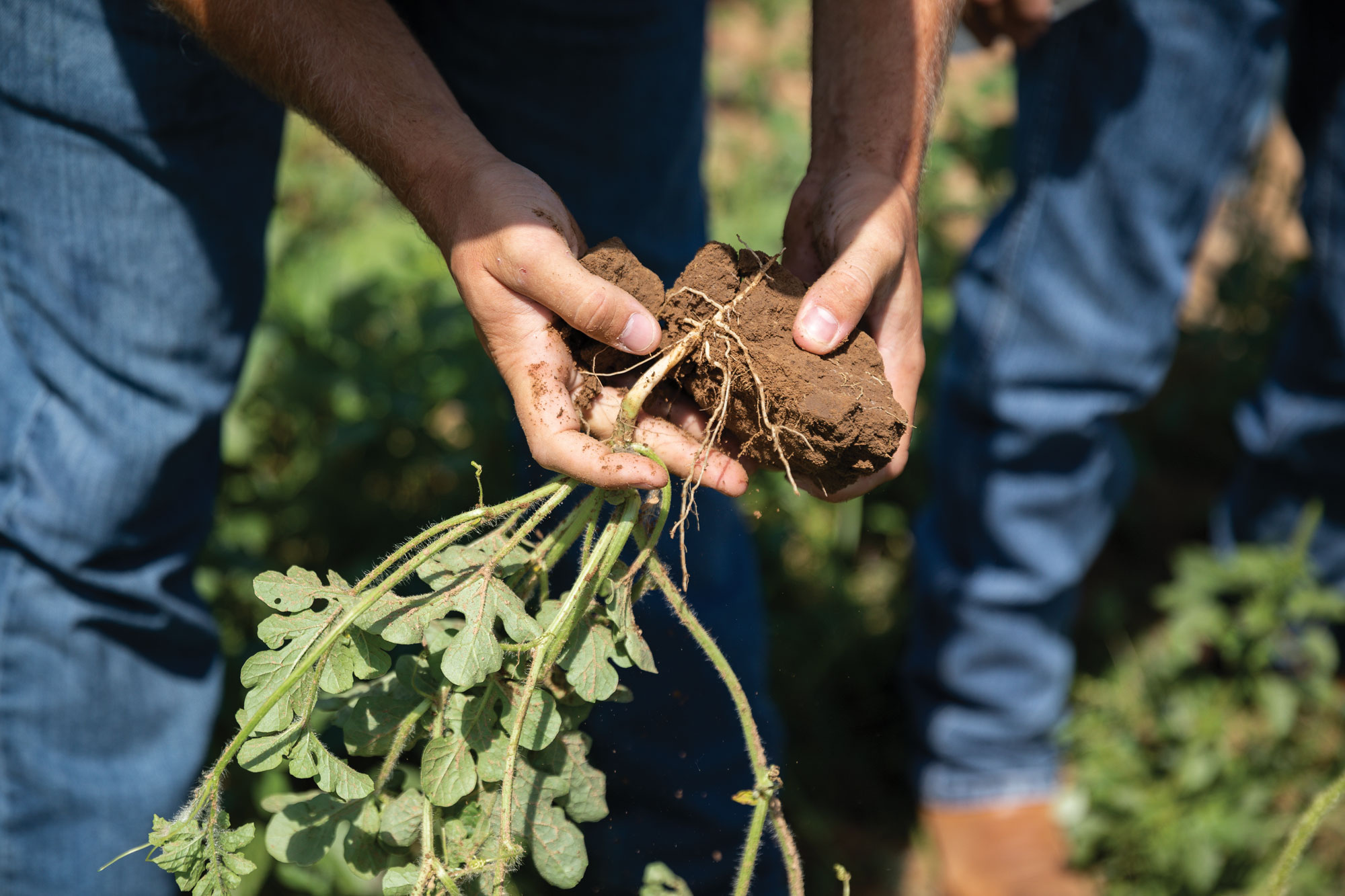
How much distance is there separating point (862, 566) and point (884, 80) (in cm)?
183

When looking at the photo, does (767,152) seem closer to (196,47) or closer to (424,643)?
(196,47)

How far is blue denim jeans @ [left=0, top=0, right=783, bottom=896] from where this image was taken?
1.46 meters

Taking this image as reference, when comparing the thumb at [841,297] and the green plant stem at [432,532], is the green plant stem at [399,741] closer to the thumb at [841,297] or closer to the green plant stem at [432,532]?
the green plant stem at [432,532]

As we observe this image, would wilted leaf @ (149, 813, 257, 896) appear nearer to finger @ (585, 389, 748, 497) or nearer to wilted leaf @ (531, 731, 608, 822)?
wilted leaf @ (531, 731, 608, 822)

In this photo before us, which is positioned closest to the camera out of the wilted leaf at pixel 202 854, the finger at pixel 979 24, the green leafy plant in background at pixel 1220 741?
the wilted leaf at pixel 202 854

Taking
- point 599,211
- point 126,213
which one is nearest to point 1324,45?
point 599,211

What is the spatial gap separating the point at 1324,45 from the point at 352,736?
8.02 ft

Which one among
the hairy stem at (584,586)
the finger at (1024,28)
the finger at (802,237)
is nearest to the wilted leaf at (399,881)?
the hairy stem at (584,586)

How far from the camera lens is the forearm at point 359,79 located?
1.31 meters

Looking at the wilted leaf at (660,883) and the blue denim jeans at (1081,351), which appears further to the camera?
the blue denim jeans at (1081,351)

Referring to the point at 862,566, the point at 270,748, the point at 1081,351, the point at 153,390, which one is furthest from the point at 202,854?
the point at 862,566

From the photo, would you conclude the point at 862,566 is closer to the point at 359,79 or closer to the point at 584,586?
the point at 584,586

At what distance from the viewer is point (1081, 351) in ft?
7.30

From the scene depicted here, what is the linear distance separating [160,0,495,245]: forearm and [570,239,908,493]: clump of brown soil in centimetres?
23
